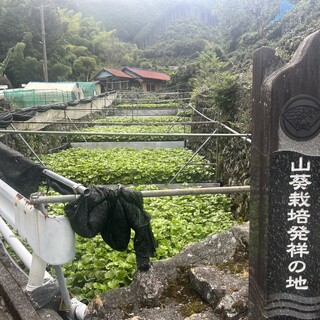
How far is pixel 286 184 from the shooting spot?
6.04 feet

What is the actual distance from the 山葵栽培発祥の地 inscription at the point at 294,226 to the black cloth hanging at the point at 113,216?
89 centimetres

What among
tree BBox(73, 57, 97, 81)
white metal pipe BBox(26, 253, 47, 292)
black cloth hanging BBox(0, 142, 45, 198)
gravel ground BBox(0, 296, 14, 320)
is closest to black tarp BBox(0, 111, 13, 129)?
black cloth hanging BBox(0, 142, 45, 198)

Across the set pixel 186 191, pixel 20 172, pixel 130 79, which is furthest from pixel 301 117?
pixel 130 79

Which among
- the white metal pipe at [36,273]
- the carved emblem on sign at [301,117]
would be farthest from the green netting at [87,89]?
the carved emblem on sign at [301,117]

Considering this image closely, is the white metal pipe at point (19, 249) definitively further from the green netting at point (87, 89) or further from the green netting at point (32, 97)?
the green netting at point (87, 89)

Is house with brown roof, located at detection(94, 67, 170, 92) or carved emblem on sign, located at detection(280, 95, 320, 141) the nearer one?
carved emblem on sign, located at detection(280, 95, 320, 141)

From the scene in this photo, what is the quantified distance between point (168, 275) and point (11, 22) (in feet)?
135

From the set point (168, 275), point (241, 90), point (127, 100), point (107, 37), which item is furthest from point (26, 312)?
point (107, 37)

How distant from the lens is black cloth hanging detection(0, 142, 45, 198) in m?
3.13

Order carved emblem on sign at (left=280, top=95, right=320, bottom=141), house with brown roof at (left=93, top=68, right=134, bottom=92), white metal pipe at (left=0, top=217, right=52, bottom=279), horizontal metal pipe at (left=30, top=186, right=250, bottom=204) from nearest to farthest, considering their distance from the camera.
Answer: carved emblem on sign at (left=280, top=95, right=320, bottom=141) < horizontal metal pipe at (left=30, top=186, right=250, bottom=204) < white metal pipe at (left=0, top=217, right=52, bottom=279) < house with brown roof at (left=93, top=68, right=134, bottom=92)

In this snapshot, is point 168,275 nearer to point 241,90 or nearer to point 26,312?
point 26,312

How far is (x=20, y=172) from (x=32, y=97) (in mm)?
16771

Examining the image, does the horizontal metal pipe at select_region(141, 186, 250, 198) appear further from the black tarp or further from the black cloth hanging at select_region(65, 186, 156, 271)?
the black tarp

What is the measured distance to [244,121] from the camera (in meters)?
7.20
